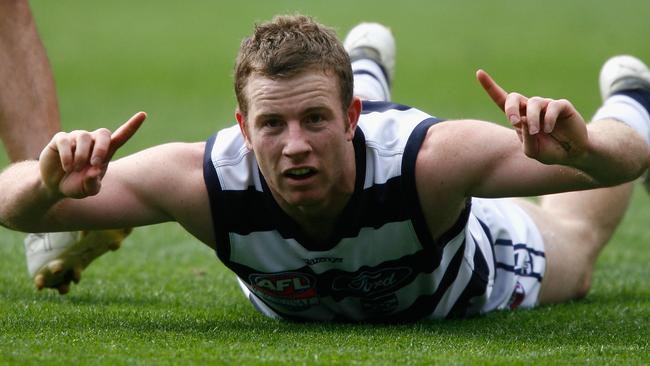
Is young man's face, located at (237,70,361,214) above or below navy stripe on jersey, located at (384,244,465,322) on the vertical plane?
above

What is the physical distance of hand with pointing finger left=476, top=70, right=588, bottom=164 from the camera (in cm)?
305

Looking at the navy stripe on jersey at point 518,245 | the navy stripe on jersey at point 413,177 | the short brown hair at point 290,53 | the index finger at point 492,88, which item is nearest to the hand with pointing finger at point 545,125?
the index finger at point 492,88

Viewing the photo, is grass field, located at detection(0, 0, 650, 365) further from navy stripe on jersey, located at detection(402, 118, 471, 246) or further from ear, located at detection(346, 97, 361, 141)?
ear, located at detection(346, 97, 361, 141)

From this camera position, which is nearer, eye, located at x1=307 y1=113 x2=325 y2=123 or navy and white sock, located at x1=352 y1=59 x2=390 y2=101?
eye, located at x1=307 y1=113 x2=325 y2=123

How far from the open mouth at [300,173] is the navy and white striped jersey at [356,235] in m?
0.25

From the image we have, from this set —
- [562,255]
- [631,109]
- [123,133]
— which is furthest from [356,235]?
[562,255]

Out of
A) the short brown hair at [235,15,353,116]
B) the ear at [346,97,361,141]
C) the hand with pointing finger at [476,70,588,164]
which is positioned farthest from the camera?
the ear at [346,97,361,141]

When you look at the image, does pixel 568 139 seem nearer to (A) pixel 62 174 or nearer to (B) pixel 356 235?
(B) pixel 356 235

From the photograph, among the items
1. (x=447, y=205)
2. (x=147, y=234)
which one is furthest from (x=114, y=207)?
(x=147, y=234)

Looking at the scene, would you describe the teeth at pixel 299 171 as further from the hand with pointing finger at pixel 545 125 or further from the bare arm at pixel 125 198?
the hand with pointing finger at pixel 545 125

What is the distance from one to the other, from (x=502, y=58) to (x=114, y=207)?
1290 cm

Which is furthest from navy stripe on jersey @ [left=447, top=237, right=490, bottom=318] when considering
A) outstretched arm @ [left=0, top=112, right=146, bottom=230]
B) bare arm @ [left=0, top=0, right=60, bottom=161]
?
bare arm @ [left=0, top=0, right=60, bottom=161]

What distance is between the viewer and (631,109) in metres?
4.48

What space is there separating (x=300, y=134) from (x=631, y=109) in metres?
1.71
